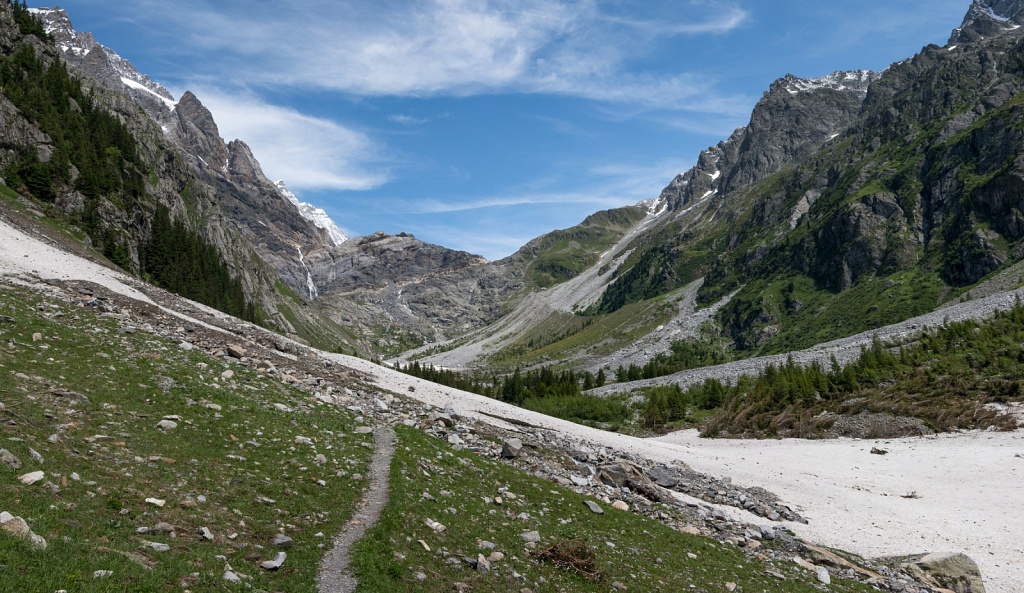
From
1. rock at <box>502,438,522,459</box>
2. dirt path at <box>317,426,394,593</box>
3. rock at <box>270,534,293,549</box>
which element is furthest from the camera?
rock at <box>502,438,522,459</box>

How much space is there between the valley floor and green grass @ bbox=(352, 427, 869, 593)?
9.89 metres

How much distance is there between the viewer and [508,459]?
25859 millimetres

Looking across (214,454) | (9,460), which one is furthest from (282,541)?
(9,460)

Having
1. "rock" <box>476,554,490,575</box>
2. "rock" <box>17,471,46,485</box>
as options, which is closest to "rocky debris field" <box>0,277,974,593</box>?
"rock" <box>17,471,46,485</box>

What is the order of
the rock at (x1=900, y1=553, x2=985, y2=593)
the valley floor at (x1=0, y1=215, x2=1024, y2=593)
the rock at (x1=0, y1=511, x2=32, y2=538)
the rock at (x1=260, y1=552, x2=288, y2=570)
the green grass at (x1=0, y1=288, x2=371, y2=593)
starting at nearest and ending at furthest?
1. the rock at (x1=0, y1=511, x2=32, y2=538)
2. the green grass at (x1=0, y1=288, x2=371, y2=593)
3. the rock at (x1=260, y1=552, x2=288, y2=570)
4. the rock at (x1=900, y1=553, x2=985, y2=593)
5. the valley floor at (x1=0, y1=215, x2=1024, y2=593)

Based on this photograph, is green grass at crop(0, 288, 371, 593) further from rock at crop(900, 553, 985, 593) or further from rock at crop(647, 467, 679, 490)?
rock at crop(900, 553, 985, 593)

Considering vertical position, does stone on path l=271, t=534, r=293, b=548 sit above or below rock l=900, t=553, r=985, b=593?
below

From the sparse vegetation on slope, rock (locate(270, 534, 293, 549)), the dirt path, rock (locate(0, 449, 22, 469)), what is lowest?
the dirt path

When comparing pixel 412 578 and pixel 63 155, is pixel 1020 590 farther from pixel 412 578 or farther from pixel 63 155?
pixel 63 155

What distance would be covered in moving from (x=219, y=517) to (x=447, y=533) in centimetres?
585

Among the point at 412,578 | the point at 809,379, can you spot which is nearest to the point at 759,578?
the point at 412,578

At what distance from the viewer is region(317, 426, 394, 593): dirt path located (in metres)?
10.3

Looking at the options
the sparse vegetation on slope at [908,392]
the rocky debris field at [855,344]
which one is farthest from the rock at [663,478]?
the rocky debris field at [855,344]

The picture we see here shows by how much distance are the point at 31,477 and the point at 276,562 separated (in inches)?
193
